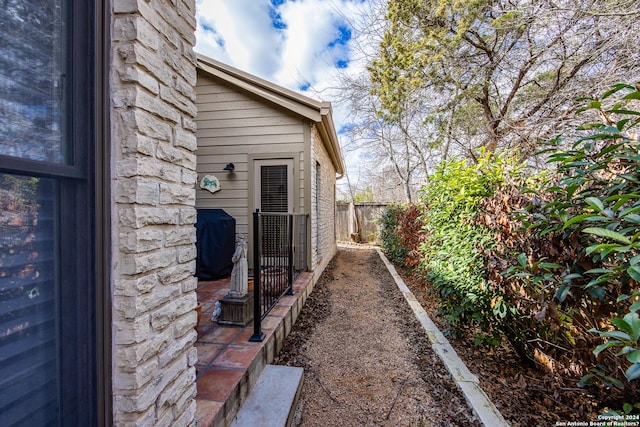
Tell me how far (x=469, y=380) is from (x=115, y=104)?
3.06 metres

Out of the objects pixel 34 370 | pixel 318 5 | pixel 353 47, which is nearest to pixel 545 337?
pixel 34 370

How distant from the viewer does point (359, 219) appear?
12.8 metres

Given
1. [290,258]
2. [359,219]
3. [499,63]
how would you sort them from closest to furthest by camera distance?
[290,258], [499,63], [359,219]

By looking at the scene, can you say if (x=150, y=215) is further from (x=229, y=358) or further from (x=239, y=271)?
(x=239, y=271)

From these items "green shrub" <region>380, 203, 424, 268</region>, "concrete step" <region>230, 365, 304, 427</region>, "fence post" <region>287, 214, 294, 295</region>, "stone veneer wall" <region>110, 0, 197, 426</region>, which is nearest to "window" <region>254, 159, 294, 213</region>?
"fence post" <region>287, 214, 294, 295</region>

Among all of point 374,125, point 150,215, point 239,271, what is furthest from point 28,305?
point 374,125

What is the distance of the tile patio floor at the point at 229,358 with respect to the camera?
1.67 metres

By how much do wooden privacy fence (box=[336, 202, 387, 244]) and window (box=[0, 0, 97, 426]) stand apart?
11.8 m

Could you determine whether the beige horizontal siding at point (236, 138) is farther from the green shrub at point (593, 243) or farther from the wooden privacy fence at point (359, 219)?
the wooden privacy fence at point (359, 219)

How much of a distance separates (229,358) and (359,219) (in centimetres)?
1095

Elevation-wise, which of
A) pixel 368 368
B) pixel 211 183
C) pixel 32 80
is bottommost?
pixel 368 368

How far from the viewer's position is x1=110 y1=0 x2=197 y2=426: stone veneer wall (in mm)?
1063

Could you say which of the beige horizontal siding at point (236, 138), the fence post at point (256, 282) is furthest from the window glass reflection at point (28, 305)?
the beige horizontal siding at point (236, 138)

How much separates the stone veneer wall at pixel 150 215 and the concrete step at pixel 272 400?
533 millimetres
